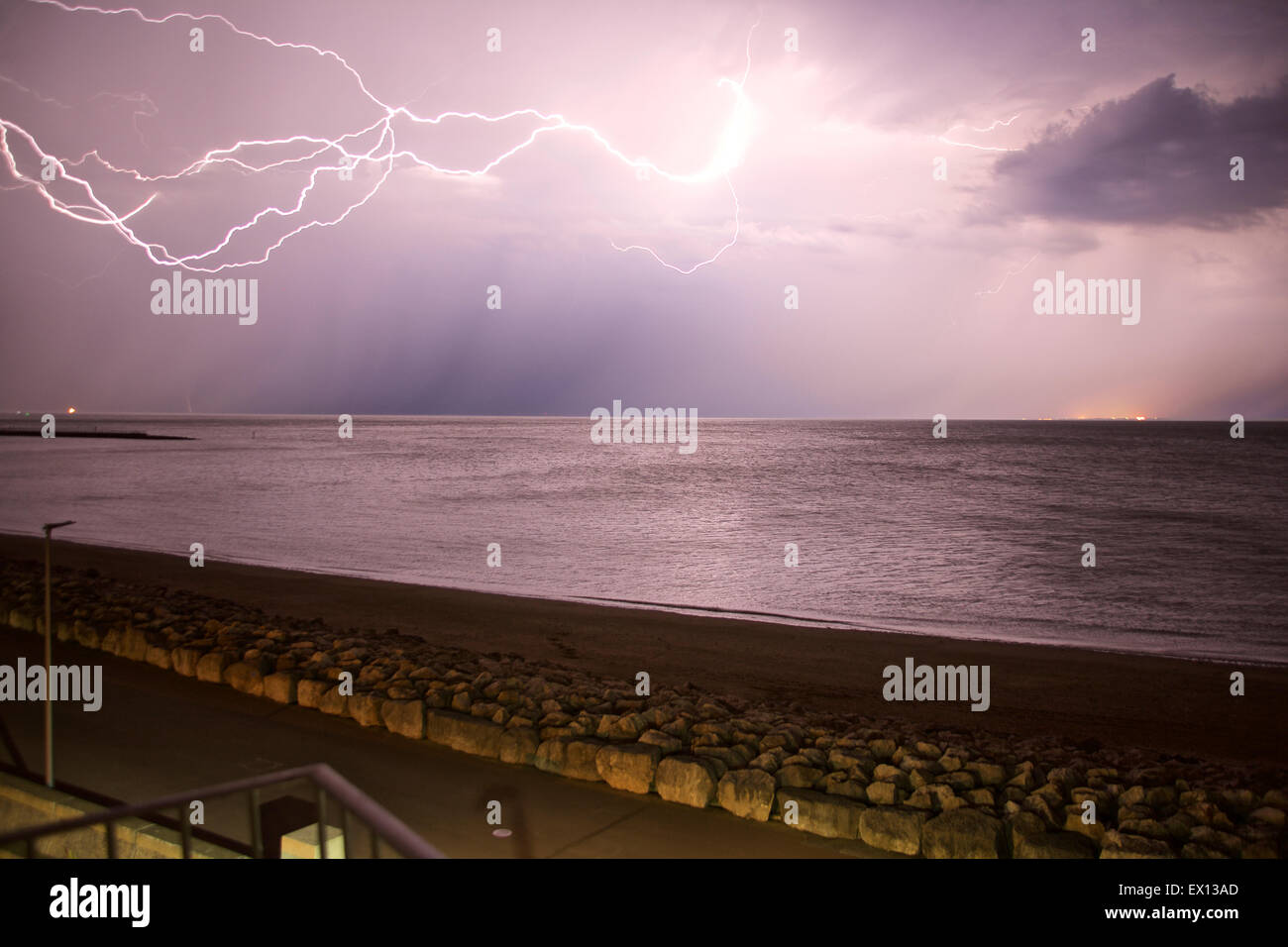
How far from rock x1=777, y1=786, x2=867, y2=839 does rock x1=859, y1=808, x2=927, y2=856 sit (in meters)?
0.07

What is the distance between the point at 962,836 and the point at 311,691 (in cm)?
658

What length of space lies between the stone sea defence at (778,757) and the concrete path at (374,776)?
180 mm

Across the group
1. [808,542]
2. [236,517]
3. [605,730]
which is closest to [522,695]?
[605,730]

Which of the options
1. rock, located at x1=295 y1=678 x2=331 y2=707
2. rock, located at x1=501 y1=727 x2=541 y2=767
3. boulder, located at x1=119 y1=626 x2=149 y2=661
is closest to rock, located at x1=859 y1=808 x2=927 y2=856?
rock, located at x1=501 y1=727 x2=541 y2=767

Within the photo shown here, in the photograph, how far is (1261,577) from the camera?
22.8m

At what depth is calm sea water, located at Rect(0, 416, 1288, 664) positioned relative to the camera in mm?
18938

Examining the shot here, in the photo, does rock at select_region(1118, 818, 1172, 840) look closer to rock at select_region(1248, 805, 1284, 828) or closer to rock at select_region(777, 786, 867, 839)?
rock at select_region(1248, 805, 1284, 828)

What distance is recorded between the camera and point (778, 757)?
6.80 m

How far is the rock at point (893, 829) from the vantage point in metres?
5.64

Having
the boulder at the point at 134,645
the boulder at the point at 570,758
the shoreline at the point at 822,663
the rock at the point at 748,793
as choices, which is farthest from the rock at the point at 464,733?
the boulder at the point at 134,645
